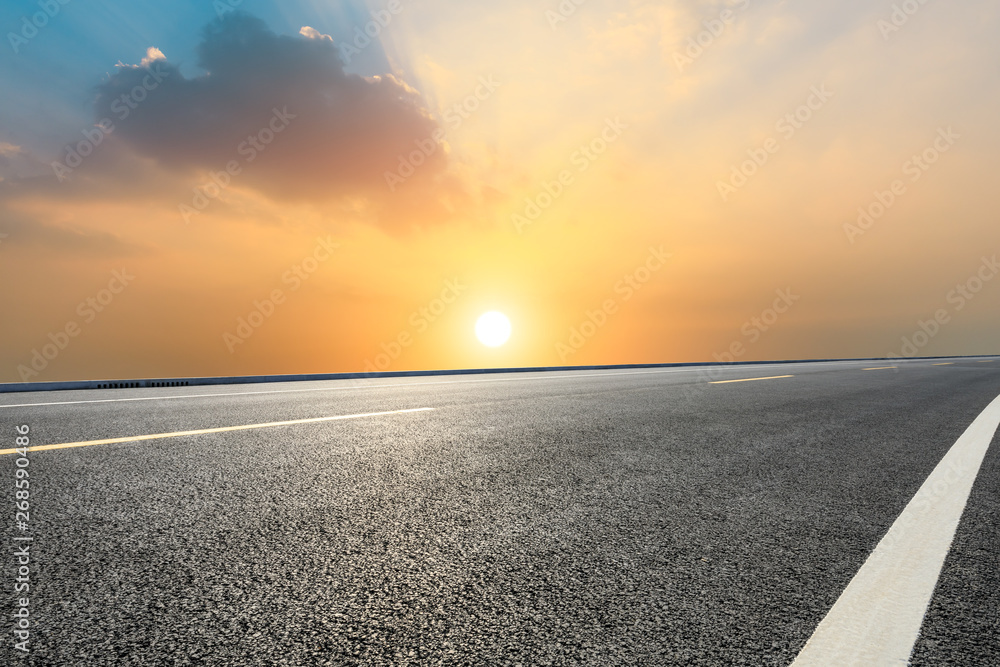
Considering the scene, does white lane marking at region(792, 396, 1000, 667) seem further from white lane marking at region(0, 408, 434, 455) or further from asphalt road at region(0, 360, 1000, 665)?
white lane marking at region(0, 408, 434, 455)

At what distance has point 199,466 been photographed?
13.3 feet

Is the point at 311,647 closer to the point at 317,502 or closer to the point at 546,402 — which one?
the point at 317,502

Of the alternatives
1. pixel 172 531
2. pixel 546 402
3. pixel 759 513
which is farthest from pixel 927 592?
pixel 546 402

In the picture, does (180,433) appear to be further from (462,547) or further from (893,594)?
(893,594)

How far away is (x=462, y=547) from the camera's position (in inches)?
101

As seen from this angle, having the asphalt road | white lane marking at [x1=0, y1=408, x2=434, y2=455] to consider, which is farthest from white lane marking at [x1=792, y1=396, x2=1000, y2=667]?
white lane marking at [x1=0, y1=408, x2=434, y2=455]

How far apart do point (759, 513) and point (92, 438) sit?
5280 mm

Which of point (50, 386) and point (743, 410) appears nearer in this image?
point (743, 410)

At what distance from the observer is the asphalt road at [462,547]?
1.77 meters

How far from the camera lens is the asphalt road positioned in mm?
1771

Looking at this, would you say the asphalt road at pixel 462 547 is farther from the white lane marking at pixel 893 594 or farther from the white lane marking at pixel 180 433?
the white lane marking at pixel 180 433

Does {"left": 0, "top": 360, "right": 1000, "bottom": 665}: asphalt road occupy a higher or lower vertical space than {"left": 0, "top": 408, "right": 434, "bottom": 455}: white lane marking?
lower

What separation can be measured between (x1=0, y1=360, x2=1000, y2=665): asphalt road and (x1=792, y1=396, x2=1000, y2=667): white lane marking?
0.16 feet

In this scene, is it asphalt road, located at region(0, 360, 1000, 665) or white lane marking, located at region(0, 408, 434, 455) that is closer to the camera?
asphalt road, located at region(0, 360, 1000, 665)
